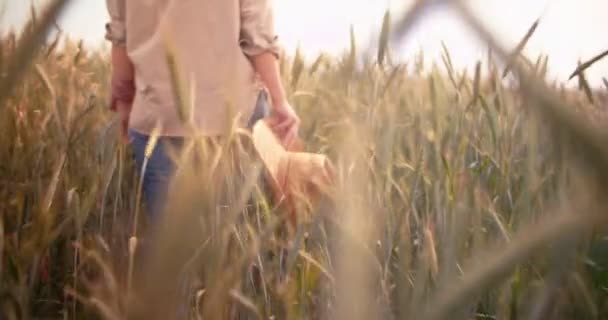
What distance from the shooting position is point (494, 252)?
13cm

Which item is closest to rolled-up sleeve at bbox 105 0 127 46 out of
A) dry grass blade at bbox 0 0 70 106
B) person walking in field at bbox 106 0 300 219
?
person walking in field at bbox 106 0 300 219

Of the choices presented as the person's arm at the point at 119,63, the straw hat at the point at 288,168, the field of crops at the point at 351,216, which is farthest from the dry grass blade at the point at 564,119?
the person's arm at the point at 119,63

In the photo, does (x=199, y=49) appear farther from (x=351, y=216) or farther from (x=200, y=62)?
(x=351, y=216)

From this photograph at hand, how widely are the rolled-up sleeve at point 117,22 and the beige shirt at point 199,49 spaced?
1.2 inches

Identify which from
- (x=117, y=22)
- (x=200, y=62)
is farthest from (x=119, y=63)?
(x=200, y=62)

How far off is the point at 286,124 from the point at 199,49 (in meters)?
0.17

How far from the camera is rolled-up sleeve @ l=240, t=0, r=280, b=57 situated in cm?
89

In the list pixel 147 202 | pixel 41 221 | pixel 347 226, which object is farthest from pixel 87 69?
pixel 347 226

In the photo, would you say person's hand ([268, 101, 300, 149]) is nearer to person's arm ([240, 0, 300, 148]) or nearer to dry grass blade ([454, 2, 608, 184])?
person's arm ([240, 0, 300, 148])

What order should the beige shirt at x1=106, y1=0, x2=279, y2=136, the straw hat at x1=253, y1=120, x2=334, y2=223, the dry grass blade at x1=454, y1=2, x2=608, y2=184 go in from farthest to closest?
the beige shirt at x1=106, y1=0, x2=279, y2=136, the straw hat at x1=253, y1=120, x2=334, y2=223, the dry grass blade at x1=454, y1=2, x2=608, y2=184

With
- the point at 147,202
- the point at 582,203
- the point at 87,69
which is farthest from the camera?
the point at 87,69

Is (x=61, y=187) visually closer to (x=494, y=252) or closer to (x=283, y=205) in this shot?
(x=283, y=205)

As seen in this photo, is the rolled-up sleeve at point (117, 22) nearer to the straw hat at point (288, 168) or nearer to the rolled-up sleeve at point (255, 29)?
the rolled-up sleeve at point (255, 29)

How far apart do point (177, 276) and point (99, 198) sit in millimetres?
798
